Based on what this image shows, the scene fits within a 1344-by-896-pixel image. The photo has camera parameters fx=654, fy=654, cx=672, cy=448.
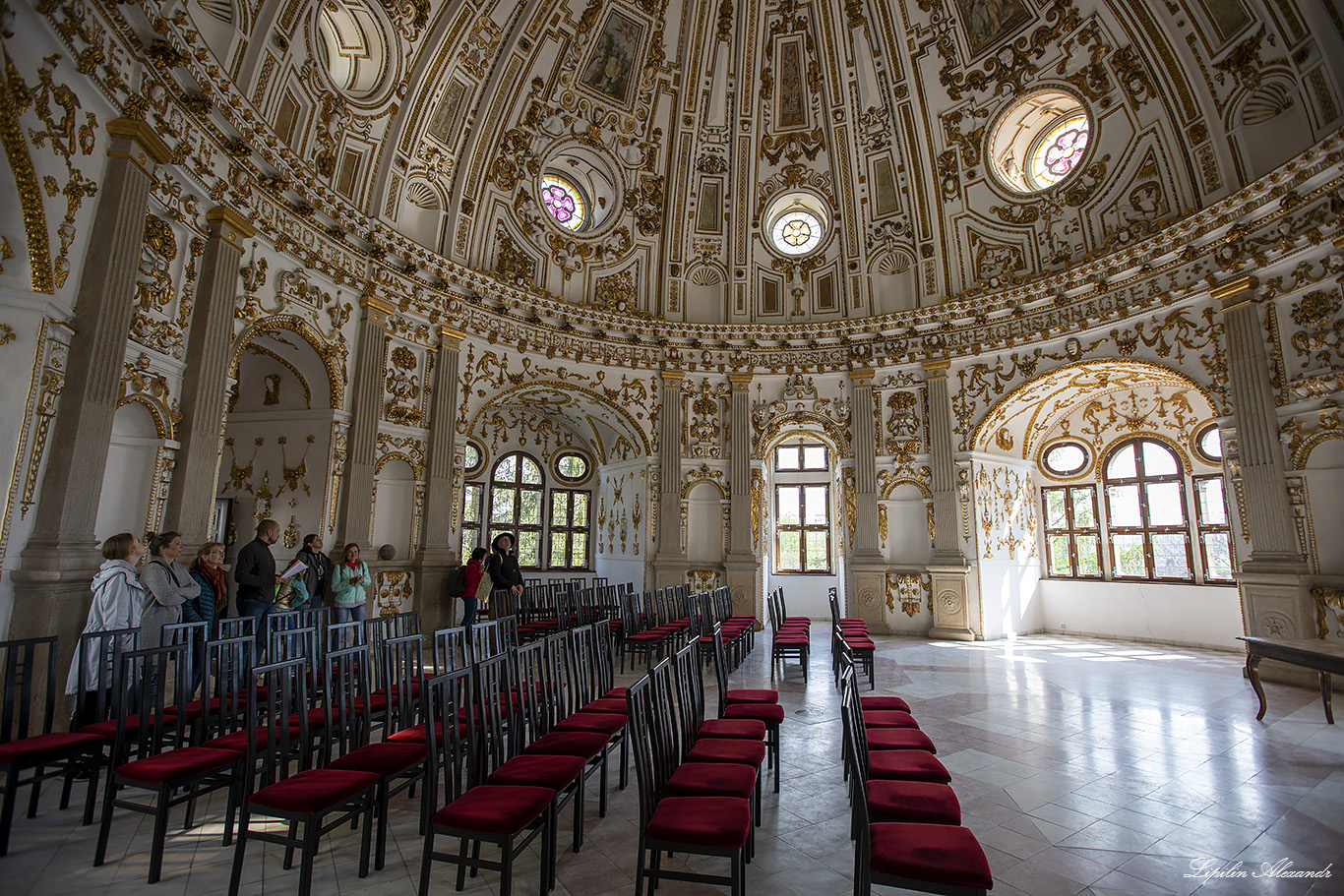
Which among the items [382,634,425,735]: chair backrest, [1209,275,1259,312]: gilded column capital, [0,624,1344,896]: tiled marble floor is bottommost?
[0,624,1344,896]: tiled marble floor

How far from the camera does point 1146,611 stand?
1323 centimetres

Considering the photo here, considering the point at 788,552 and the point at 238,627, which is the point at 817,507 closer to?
the point at 788,552

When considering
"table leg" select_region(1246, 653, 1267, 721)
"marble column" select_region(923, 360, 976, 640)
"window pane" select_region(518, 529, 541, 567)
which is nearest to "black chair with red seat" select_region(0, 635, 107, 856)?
"table leg" select_region(1246, 653, 1267, 721)

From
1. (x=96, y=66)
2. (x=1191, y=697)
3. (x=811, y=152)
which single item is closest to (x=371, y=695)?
(x=96, y=66)

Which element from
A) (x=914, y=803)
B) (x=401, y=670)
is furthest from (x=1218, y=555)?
(x=401, y=670)

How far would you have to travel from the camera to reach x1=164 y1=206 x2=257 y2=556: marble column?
740 cm

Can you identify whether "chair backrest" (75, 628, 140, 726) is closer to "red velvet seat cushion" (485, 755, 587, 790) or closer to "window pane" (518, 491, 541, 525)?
"red velvet seat cushion" (485, 755, 587, 790)

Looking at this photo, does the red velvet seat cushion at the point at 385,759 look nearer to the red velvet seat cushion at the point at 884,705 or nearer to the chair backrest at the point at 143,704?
the chair backrest at the point at 143,704

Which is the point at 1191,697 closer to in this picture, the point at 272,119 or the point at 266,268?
the point at 266,268

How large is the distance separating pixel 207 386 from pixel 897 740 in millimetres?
8168

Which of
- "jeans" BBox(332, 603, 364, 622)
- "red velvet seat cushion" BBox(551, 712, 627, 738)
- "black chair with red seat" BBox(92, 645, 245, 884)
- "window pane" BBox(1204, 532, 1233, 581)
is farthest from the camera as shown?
"window pane" BBox(1204, 532, 1233, 581)

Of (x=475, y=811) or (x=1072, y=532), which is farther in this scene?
(x=1072, y=532)

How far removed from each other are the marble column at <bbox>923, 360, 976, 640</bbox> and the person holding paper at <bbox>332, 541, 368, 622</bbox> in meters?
10.6

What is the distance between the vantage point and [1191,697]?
7996 mm
